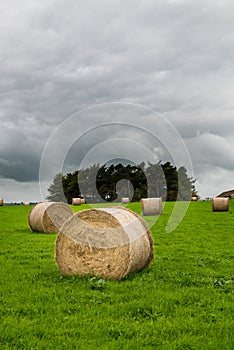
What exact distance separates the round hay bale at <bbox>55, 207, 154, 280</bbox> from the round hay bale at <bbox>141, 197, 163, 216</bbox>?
64.3 ft

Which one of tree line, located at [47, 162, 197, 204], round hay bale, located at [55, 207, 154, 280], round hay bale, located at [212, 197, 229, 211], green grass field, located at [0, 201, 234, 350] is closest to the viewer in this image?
green grass field, located at [0, 201, 234, 350]

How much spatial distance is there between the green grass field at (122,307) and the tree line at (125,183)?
3596 millimetres

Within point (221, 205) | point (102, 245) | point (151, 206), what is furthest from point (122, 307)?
point (221, 205)

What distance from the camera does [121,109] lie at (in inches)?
513

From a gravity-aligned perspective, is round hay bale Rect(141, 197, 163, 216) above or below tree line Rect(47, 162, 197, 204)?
below

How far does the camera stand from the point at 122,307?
→ 7379 millimetres

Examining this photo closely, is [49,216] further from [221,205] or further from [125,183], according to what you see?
[125,183]

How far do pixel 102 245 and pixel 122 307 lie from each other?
2.58 meters

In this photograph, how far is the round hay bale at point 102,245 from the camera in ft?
31.5

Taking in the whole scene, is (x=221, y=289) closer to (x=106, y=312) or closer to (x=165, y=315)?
(x=165, y=315)

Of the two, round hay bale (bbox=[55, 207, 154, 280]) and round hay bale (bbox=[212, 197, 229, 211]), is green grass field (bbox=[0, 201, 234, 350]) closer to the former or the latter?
round hay bale (bbox=[55, 207, 154, 280])

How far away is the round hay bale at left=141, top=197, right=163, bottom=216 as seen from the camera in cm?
3019

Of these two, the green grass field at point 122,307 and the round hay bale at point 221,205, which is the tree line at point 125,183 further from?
Answer: the green grass field at point 122,307

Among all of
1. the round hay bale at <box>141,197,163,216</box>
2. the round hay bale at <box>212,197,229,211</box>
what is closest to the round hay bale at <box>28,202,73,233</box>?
the round hay bale at <box>141,197,163,216</box>
